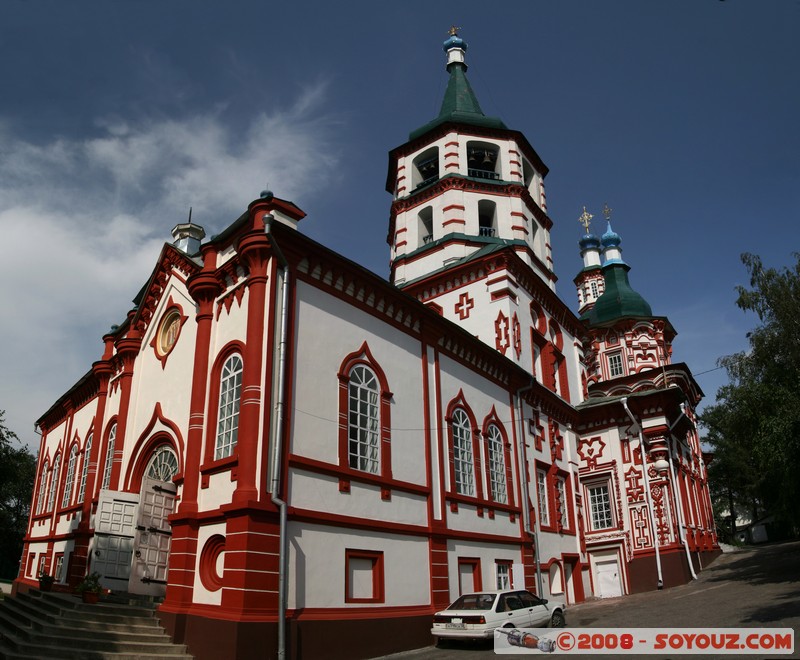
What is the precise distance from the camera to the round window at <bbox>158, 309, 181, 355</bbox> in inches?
679

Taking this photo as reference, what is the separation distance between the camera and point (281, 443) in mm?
12703

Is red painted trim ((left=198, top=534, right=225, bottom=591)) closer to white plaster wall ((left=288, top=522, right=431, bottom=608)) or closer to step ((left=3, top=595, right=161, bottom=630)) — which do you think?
white plaster wall ((left=288, top=522, right=431, bottom=608))

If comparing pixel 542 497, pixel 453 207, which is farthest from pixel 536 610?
pixel 453 207

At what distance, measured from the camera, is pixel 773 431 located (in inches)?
653

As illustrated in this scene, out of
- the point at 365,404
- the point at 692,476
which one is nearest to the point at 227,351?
the point at 365,404

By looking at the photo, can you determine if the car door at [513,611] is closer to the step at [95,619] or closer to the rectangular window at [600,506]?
the step at [95,619]

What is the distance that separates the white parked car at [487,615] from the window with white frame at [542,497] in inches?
277

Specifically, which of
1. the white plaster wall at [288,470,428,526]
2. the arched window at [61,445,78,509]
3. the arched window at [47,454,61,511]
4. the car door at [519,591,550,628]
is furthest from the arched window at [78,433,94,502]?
the car door at [519,591,550,628]

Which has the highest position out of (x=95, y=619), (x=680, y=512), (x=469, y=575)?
(x=680, y=512)

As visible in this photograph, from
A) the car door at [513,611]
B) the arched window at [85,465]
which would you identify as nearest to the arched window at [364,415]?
the car door at [513,611]

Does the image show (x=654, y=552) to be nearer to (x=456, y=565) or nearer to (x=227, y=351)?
(x=456, y=565)

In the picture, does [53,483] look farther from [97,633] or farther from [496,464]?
[496,464]

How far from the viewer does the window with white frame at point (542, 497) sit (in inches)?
871

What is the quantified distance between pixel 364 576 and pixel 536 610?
3960mm
